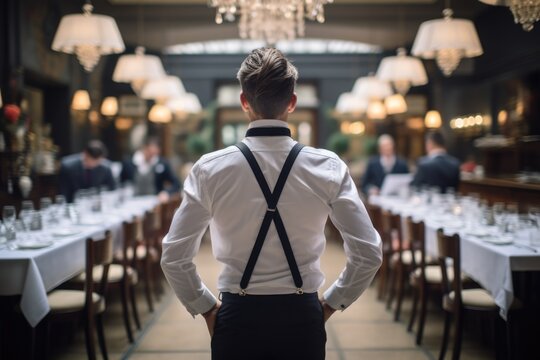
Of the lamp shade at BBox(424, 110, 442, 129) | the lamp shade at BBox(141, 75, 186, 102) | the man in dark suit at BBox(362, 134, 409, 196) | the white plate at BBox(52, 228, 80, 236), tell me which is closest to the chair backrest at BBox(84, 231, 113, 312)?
the white plate at BBox(52, 228, 80, 236)

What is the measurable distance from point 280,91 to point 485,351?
3.49 meters

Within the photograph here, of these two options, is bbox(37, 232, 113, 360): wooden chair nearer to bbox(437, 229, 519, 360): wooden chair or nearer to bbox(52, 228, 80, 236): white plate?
bbox(52, 228, 80, 236): white plate

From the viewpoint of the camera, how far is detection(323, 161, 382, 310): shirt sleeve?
184 cm

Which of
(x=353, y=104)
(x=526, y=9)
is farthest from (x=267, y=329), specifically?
(x=353, y=104)

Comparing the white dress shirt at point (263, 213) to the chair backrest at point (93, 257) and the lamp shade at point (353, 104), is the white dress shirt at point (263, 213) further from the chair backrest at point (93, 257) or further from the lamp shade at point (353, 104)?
the lamp shade at point (353, 104)

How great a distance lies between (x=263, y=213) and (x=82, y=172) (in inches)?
256

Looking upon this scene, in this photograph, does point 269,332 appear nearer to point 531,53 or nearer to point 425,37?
point 425,37

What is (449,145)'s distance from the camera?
13.9 m

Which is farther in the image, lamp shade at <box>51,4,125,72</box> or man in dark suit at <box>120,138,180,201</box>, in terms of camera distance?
man in dark suit at <box>120,138,180,201</box>

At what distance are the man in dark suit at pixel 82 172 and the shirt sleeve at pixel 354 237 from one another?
619 centimetres

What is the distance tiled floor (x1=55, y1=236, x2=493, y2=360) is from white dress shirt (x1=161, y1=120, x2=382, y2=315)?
2.74 metres

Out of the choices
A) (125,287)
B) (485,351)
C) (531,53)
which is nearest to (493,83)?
(531,53)

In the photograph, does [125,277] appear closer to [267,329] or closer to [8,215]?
[8,215]

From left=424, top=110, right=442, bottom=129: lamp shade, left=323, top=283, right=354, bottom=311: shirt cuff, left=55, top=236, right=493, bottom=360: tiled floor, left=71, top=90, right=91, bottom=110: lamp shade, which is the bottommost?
left=55, top=236, right=493, bottom=360: tiled floor
